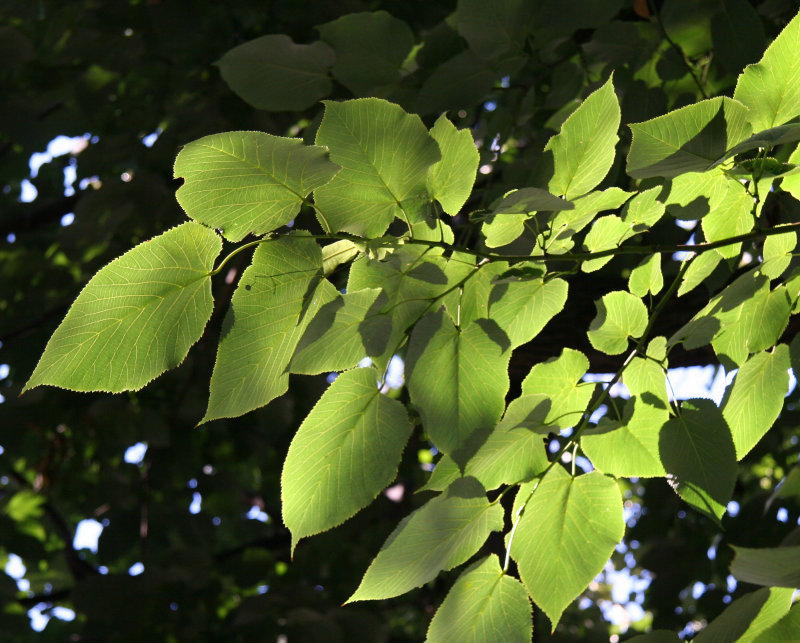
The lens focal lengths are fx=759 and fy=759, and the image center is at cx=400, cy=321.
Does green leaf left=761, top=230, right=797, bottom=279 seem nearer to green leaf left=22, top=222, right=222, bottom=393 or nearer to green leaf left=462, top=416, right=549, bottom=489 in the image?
green leaf left=462, top=416, right=549, bottom=489

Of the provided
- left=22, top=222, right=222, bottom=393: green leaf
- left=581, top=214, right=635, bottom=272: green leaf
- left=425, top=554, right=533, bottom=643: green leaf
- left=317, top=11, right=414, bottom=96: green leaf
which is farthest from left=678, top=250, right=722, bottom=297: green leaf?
left=317, top=11, right=414, bottom=96: green leaf

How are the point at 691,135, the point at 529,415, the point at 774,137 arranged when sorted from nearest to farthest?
the point at 774,137, the point at 691,135, the point at 529,415

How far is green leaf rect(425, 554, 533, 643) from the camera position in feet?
1.86

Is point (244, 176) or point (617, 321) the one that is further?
point (617, 321)

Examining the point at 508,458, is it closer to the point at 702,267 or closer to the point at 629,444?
the point at 629,444

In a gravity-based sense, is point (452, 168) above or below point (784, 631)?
above

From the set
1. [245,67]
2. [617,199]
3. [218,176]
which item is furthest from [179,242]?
[245,67]

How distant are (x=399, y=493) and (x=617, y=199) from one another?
2153 millimetres

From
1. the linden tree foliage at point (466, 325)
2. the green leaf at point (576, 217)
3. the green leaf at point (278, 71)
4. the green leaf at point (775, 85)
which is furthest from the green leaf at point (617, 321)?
the green leaf at point (278, 71)

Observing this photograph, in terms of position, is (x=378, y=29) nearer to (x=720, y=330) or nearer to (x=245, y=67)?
(x=245, y=67)

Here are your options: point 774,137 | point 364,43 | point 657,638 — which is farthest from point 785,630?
point 364,43

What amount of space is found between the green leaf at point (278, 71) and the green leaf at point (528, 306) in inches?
23.8

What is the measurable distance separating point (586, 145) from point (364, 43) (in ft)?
2.04

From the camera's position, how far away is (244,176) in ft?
1.70
